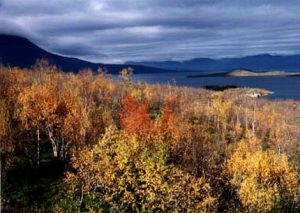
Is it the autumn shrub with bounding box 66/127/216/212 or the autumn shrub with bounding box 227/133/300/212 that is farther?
the autumn shrub with bounding box 227/133/300/212

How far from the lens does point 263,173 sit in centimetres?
8838

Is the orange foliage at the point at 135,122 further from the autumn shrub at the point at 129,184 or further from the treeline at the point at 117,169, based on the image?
the autumn shrub at the point at 129,184

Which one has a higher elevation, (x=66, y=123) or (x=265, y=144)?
(x=66, y=123)

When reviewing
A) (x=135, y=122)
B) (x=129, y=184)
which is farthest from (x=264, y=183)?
(x=135, y=122)

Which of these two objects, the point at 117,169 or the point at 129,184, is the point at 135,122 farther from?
the point at 117,169

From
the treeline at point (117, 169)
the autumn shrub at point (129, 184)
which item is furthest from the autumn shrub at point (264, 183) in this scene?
the autumn shrub at point (129, 184)

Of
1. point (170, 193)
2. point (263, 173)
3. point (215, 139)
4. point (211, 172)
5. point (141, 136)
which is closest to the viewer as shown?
point (170, 193)

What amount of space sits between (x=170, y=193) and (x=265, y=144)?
4305 inches

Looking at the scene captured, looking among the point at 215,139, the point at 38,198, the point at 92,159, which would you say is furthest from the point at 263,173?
the point at 215,139

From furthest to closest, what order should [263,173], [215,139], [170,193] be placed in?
[215,139]
[263,173]
[170,193]

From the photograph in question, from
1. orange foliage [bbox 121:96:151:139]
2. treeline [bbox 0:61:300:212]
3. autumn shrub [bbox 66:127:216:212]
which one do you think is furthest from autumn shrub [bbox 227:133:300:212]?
orange foliage [bbox 121:96:151:139]

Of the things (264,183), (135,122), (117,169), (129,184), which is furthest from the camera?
(135,122)

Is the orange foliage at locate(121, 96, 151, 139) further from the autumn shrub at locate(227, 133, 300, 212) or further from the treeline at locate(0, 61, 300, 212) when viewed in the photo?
the autumn shrub at locate(227, 133, 300, 212)

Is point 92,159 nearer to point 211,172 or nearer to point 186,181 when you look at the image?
point 186,181
